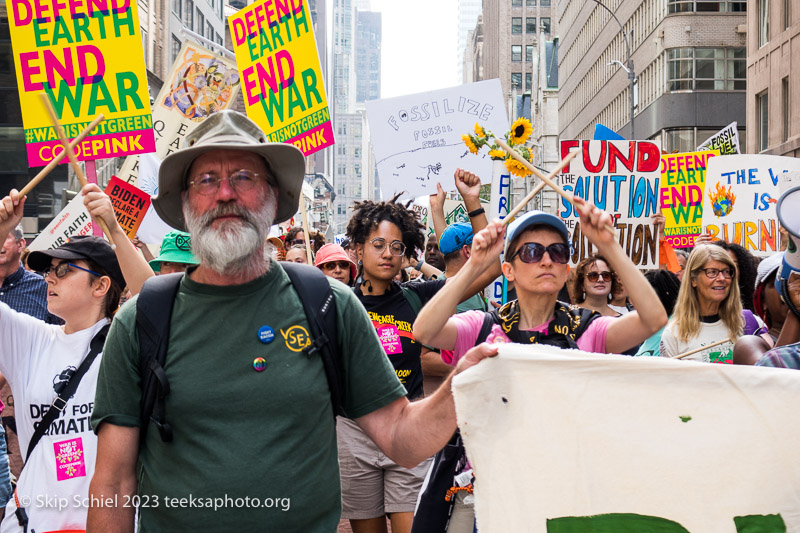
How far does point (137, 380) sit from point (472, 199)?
8.52ft

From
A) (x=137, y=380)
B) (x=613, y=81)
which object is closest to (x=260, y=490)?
(x=137, y=380)

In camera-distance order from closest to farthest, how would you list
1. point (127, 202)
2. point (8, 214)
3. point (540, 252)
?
point (8, 214)
point (540, 252)
point (127, 202)

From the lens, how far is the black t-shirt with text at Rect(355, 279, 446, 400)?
4879 millimetres

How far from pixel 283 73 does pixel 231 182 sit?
181 inches

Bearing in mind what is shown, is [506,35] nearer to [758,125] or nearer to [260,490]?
[758,125]

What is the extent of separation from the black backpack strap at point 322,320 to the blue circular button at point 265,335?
11 cm

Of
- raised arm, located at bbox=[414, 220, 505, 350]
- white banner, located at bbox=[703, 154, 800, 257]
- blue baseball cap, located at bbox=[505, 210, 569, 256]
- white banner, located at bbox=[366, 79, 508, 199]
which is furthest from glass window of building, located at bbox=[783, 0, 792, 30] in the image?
raised arm, located at bbox=[414, 220, 505, 350]

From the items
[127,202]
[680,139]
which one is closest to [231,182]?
[127,202]

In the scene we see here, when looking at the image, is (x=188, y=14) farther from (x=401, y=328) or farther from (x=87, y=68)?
(x=401, y=328)

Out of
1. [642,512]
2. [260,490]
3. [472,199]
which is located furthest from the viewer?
[472,199]

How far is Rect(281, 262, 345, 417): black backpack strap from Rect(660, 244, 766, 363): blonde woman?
A: 3319mm

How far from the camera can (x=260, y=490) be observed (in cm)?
254

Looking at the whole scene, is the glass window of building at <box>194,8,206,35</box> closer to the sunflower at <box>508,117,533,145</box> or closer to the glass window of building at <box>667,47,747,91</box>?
the glass window of building at <box>667,47,747,91</box>

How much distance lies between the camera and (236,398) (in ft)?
8.38
